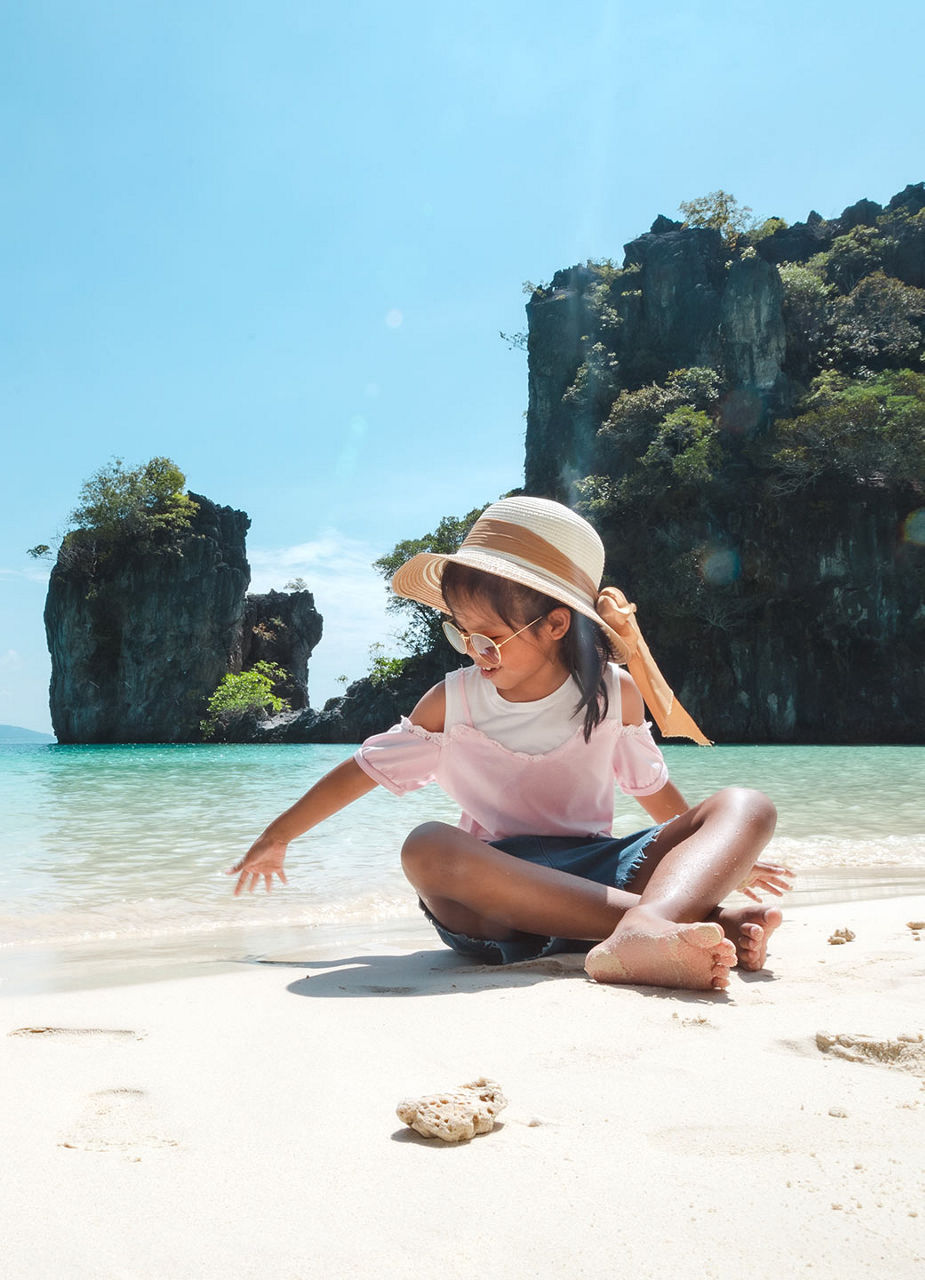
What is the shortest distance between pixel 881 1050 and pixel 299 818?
1302 mm

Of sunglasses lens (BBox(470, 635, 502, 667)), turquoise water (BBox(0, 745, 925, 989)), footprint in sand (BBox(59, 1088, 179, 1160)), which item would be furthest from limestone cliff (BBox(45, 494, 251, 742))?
footprint in sand (BBox(59, 1088, 179, 1160))

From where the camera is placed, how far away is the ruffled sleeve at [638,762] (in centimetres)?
226

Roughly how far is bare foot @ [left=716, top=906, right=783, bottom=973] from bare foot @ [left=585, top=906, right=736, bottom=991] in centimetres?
25

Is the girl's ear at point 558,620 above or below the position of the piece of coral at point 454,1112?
above

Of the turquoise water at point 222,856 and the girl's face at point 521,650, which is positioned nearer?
the girl's face at point 521,650

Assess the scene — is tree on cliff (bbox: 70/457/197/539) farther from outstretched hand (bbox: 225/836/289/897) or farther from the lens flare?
outstretched hand (bbox: 225/836/289/897)

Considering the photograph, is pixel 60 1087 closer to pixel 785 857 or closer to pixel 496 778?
pixel 496 778

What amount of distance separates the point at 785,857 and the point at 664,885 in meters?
2.97

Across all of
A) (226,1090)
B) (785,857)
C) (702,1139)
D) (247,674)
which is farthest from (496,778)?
(247,674)

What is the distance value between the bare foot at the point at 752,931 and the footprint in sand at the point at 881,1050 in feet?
1.79

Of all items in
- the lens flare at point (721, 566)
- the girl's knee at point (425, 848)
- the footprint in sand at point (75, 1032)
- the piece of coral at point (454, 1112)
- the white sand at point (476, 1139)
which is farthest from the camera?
the lens flare at point (721, 566)

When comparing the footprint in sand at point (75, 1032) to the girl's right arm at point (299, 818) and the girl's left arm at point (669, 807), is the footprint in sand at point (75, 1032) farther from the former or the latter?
the girl's left arm at point (669, 807)

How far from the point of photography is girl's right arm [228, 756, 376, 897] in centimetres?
209

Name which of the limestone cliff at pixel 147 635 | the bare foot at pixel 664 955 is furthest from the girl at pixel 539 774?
the limestone cliff at pixel 147 635
